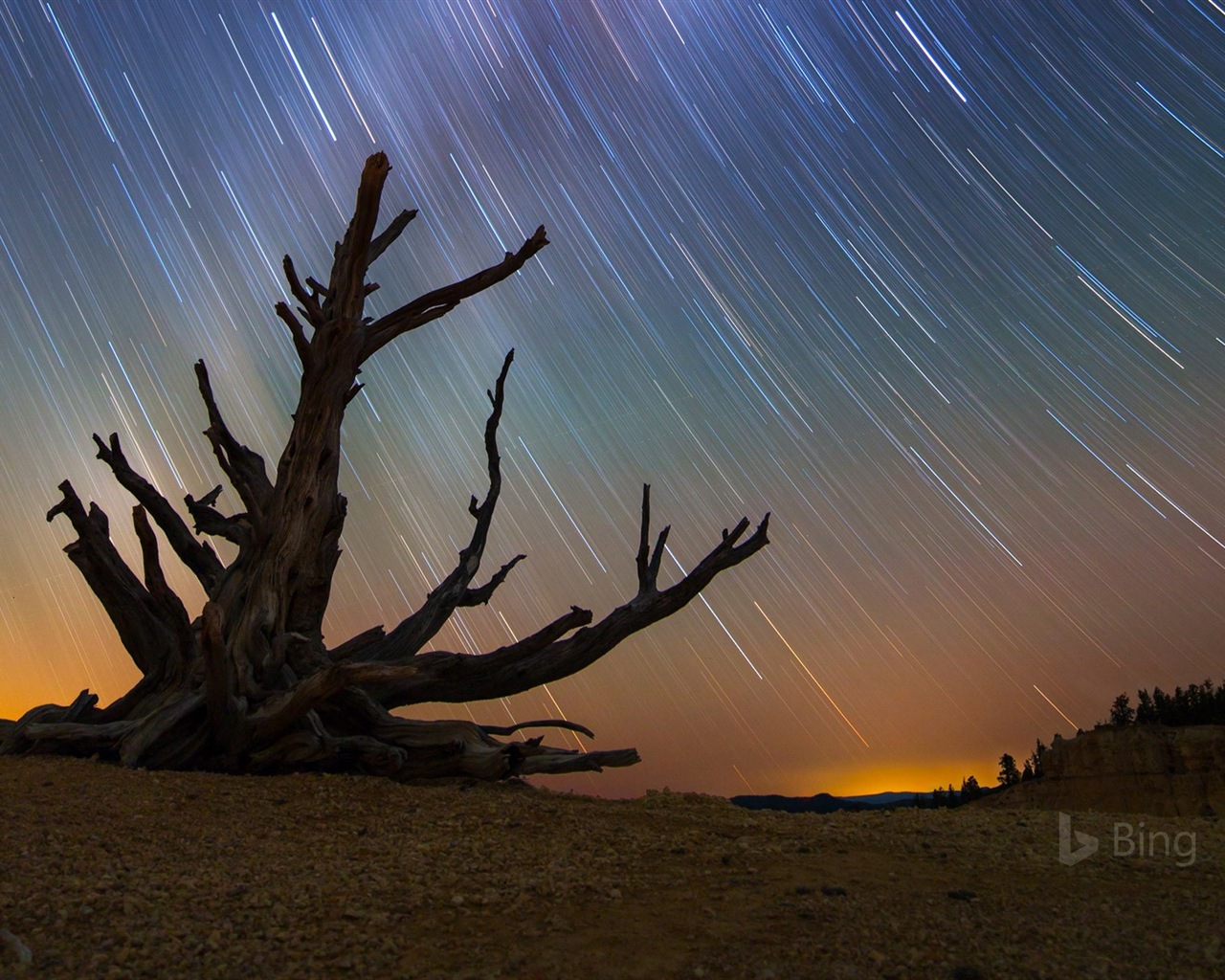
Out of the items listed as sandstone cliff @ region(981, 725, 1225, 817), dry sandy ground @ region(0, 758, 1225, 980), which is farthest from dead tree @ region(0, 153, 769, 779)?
sandstone cliff @ region(981, 725, 1225, 817)

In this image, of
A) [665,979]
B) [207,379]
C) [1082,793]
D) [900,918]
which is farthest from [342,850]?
[1082,793]

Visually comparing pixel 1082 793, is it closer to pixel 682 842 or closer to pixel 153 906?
pixel 682 842

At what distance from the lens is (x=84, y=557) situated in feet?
35.7

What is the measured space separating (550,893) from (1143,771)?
4172 centimetres

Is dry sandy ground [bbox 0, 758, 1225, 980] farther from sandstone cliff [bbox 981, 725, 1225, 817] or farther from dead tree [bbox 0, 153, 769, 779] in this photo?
sandstone cliff [bbox 981, 725, 1225, 817]

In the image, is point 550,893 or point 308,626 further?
point 308,626

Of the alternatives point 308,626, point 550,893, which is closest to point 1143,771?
point 308,626

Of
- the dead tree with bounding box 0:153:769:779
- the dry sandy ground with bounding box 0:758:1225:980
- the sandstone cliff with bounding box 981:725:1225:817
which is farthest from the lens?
the sandstone cliff with bounding box 981:725:1225:817

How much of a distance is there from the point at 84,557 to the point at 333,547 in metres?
2.93

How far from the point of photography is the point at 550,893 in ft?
17.2

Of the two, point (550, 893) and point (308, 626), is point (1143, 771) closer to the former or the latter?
point (308, 626)

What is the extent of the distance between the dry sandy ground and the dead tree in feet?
4.31

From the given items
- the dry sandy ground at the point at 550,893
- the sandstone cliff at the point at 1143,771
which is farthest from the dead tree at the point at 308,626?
the sandstone cliff at the point at 1143,771

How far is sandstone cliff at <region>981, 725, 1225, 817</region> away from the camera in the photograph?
36.6m
